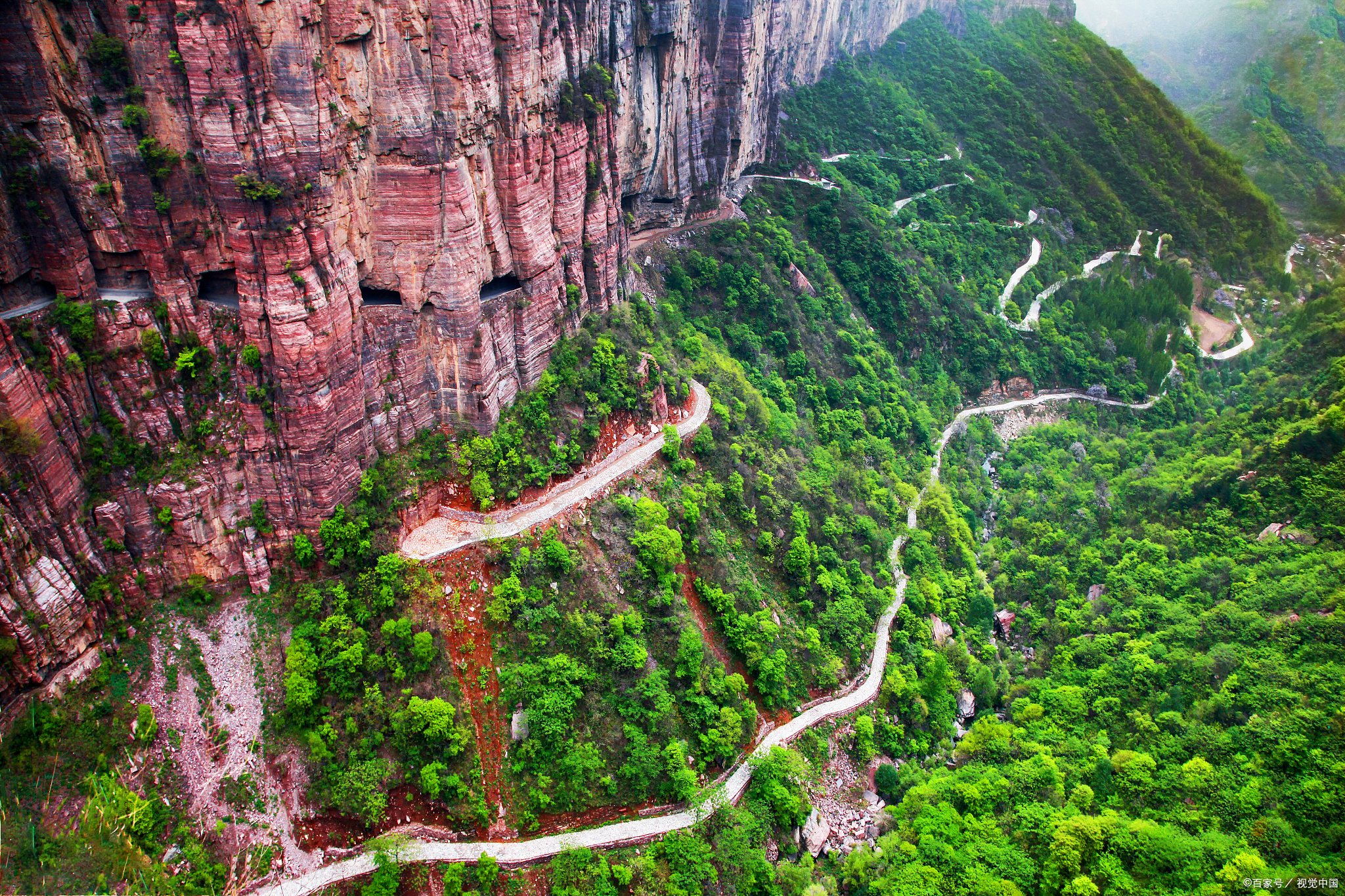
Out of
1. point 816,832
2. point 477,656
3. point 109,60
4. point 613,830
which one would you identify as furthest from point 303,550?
point 816,832

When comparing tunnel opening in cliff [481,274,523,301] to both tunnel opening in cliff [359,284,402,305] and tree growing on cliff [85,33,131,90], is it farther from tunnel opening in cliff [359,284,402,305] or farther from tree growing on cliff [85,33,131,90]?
tree growing on cliff [85,33,131,90]

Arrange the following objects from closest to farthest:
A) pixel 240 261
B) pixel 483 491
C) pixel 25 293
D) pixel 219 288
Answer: pixel 25 293 → pixel 240 261 → pixel 219 288 → pixel 483 491

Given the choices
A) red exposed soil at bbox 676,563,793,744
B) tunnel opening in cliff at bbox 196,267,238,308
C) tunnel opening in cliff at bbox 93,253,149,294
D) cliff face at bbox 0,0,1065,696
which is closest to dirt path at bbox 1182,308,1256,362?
red exposed soil at bbox 676,563,793,744

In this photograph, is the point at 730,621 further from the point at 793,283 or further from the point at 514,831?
the point at 793,283

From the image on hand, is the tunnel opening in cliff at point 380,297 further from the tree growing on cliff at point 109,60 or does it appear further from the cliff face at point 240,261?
the tree growing on cliff at point 109,60

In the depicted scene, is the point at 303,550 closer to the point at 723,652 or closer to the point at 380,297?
the point at 380,297

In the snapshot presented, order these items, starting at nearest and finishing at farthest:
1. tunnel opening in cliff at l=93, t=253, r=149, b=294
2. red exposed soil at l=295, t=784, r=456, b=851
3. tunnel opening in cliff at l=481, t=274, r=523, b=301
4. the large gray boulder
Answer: tunnel opening in cliff at l=93, t=253, r=149, b=294 → red exposed soil at l=295, t=784, r=456, b=851 → the large gray boulder → tunnel opening in cliff at l=481, t=274, r=523, b=301

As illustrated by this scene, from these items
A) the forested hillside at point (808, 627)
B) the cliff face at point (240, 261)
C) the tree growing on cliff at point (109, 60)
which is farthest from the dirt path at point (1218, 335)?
the tree growing on cliff at point (109, 60)
